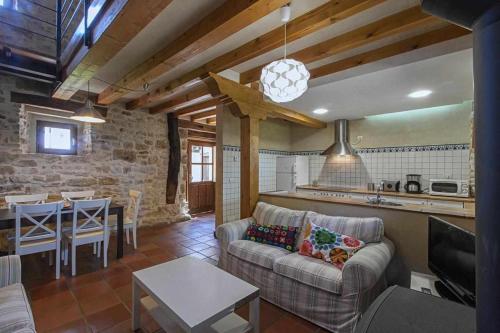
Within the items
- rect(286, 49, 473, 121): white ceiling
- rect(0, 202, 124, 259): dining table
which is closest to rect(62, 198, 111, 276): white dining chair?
rect(0, 202, 124, 259): dining table

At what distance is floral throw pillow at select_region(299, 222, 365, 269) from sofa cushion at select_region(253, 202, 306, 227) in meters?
0.30

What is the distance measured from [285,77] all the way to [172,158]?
156 inches

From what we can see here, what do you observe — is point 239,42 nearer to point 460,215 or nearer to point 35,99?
point 460,215

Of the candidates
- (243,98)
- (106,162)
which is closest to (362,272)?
(243,98)

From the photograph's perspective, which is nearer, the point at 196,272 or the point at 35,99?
the point at 196,272

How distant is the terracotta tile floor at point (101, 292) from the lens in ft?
6.23

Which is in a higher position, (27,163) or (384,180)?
(27,163)

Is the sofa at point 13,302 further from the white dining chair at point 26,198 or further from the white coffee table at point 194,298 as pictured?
the white dining chair at point 26,198

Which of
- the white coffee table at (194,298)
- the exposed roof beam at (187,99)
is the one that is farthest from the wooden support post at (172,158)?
the white coffee table at (194,298)

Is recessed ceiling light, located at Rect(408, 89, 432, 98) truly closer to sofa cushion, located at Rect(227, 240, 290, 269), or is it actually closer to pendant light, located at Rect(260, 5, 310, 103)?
pendant light, located at Rect(260, 5, 310, 103)

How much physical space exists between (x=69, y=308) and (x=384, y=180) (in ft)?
15.7

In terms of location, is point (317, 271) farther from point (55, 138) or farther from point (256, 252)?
point (55, 138)

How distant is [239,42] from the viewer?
236 cm

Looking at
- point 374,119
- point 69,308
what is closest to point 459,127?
point 374,119
